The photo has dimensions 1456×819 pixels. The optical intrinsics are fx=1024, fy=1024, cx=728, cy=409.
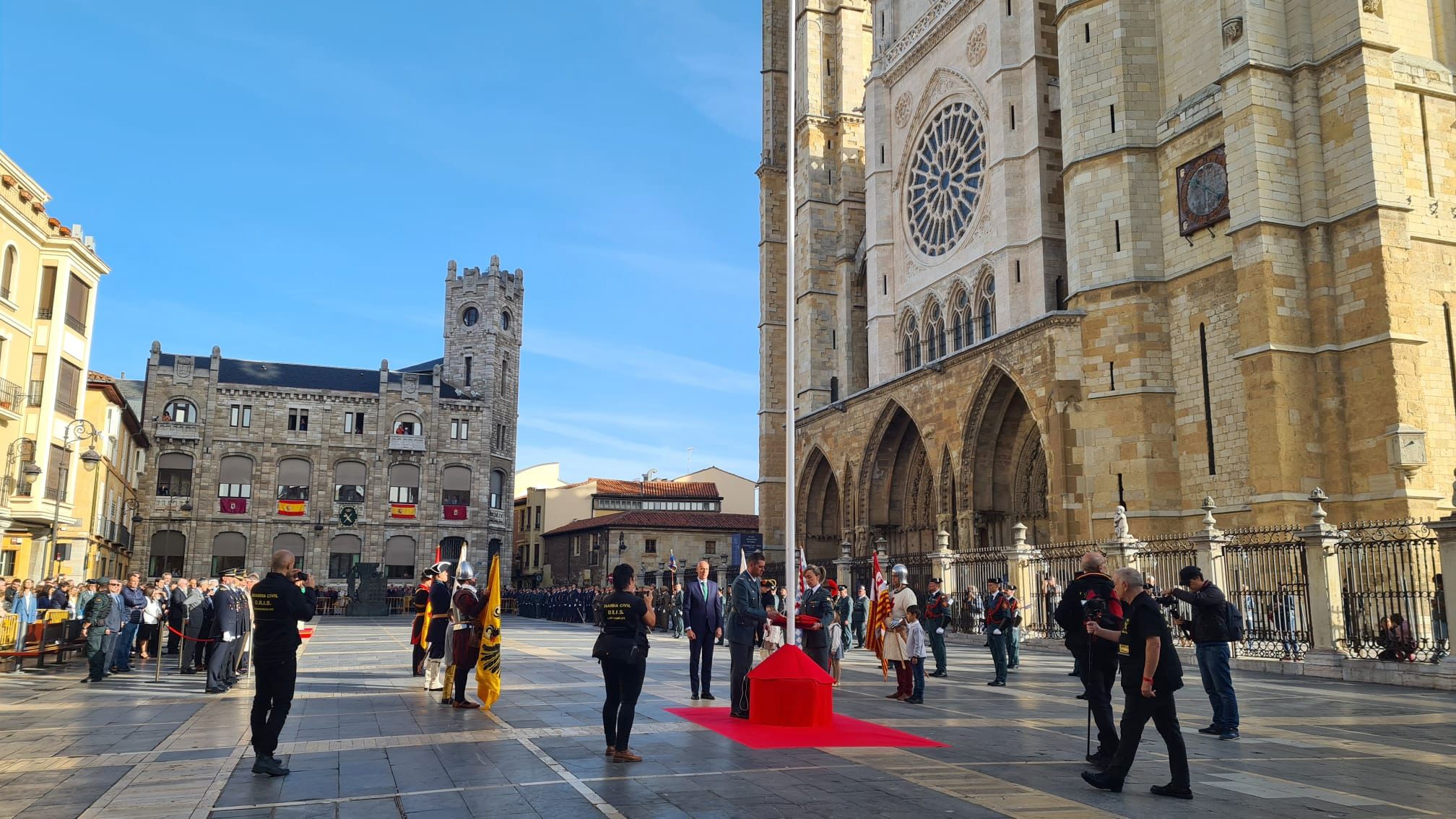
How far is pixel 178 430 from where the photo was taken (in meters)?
Answer: 52.1

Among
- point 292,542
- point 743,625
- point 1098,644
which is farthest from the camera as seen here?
point 292,542

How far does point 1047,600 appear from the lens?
2064 cm

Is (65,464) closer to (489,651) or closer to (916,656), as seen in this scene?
(489,651)

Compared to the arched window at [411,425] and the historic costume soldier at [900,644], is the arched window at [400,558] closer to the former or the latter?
the arched window at [411,425]

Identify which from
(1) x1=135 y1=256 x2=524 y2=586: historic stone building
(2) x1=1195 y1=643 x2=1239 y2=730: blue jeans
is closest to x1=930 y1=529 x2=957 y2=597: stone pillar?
(2) x1=1195 y1=643 x2=1239 y2=730: blue jeans

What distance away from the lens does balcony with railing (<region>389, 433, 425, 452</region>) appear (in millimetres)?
55156

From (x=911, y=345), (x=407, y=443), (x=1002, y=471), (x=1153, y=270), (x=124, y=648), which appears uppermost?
(x=911, y=345)

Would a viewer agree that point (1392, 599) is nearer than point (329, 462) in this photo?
Yes

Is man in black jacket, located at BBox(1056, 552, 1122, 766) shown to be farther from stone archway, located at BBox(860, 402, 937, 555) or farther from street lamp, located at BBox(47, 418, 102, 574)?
stone archway, located at BBox(860, 402, 937, 555)

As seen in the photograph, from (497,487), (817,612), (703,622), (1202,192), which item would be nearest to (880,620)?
(817,612)

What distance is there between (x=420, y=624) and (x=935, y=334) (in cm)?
2144

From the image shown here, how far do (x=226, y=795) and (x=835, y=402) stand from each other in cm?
3089

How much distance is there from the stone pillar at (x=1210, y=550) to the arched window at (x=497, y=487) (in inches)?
1819

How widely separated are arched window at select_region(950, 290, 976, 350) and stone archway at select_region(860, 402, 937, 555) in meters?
3.03
